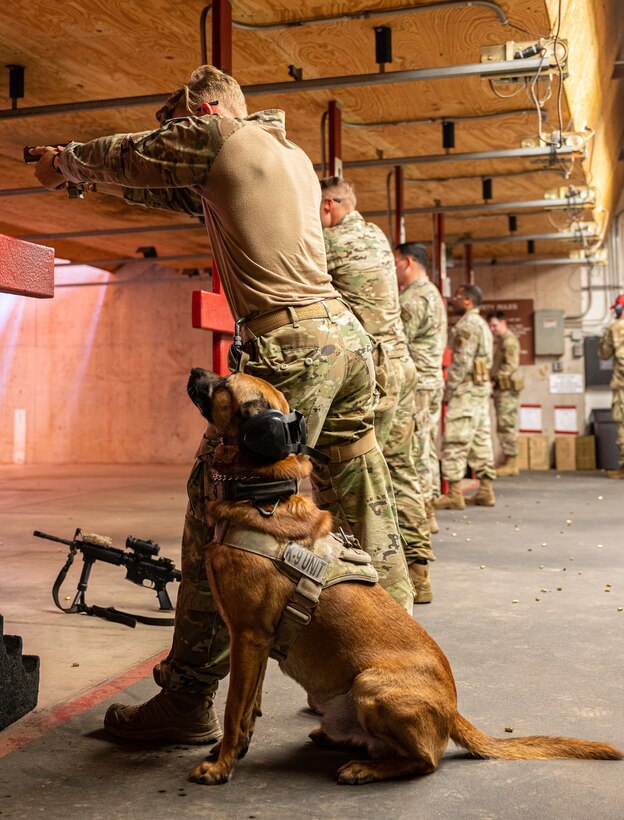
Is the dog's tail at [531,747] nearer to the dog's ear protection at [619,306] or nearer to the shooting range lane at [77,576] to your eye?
the shooting range lane at [77,576]

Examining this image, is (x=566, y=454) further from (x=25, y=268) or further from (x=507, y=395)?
(x=25, y=268)

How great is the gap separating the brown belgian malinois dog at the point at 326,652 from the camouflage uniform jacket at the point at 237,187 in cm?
36

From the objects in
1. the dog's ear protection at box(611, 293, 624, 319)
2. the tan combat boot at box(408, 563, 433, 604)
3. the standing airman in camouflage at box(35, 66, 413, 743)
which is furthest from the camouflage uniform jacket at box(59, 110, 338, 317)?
the dog's ear protection at box(611, 293, 624, 319)

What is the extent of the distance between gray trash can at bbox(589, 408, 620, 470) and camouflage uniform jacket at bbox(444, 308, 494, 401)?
519 cm

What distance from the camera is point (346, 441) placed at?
2822 millimetres

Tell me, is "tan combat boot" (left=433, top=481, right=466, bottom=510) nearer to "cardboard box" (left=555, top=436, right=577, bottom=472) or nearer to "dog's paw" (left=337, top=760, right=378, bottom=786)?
"cardboard box" (left=555, top=436, right=577, bottom=472)

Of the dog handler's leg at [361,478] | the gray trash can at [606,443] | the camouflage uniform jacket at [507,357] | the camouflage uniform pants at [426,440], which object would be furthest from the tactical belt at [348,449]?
the gray trash can at [606,443]

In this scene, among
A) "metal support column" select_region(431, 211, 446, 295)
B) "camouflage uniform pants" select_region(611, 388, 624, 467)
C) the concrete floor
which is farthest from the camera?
"camouflage uniform pants" select_region(611, 388, 624, 467)

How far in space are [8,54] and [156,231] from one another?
16.2ft

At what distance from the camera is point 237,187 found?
7.95ft

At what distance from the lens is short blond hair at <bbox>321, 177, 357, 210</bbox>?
3975mm

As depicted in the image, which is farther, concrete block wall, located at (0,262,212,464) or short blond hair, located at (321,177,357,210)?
concrete block wall, located at (0,262,212,464)

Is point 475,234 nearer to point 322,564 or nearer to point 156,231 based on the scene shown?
point 156,231

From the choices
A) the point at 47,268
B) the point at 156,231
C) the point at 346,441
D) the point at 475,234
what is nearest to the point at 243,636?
the point at 346,441
